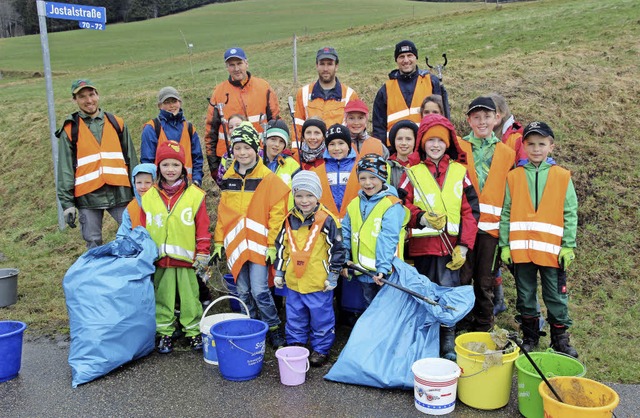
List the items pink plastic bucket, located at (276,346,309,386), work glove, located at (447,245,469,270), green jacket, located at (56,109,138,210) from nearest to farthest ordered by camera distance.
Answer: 1. pink plastic bucket, located at (276,346,309,386)
2. work glove, located at (447,245,469,270)
3. green jacket, located at (56,109,138,210)

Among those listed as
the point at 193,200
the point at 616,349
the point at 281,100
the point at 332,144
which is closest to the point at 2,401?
the point at 193,200

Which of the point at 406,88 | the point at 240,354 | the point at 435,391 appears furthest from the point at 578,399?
the point at 406,88

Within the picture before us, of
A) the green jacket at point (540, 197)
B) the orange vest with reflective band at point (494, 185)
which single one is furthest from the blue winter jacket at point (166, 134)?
the green jacket at point (540, 197)

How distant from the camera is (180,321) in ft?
18.5

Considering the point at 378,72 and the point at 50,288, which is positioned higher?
the point at 378,72

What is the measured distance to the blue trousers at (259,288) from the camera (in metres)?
5.51

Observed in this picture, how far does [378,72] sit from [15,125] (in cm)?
971

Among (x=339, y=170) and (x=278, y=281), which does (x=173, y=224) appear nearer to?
(x=278, y=281)

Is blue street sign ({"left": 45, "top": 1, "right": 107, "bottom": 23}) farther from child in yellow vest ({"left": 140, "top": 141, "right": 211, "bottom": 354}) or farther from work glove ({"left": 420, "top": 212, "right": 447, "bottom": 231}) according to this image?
work glove ({"left": 420, "top": 212, "right": 447, "bottom": 231})

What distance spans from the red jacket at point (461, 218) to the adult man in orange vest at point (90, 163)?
3279 mm

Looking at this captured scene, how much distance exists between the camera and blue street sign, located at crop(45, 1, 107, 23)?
8492mm

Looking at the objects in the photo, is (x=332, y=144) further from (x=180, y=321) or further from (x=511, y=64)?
(x=511, y=64)

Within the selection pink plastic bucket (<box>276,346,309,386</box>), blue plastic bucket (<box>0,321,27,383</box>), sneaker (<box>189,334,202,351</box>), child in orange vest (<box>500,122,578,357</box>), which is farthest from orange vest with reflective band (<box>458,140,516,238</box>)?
blue plastic bucket (<box>0,321,27,383</box>)

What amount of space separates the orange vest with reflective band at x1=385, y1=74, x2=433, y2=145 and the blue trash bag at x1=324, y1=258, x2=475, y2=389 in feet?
7.42
